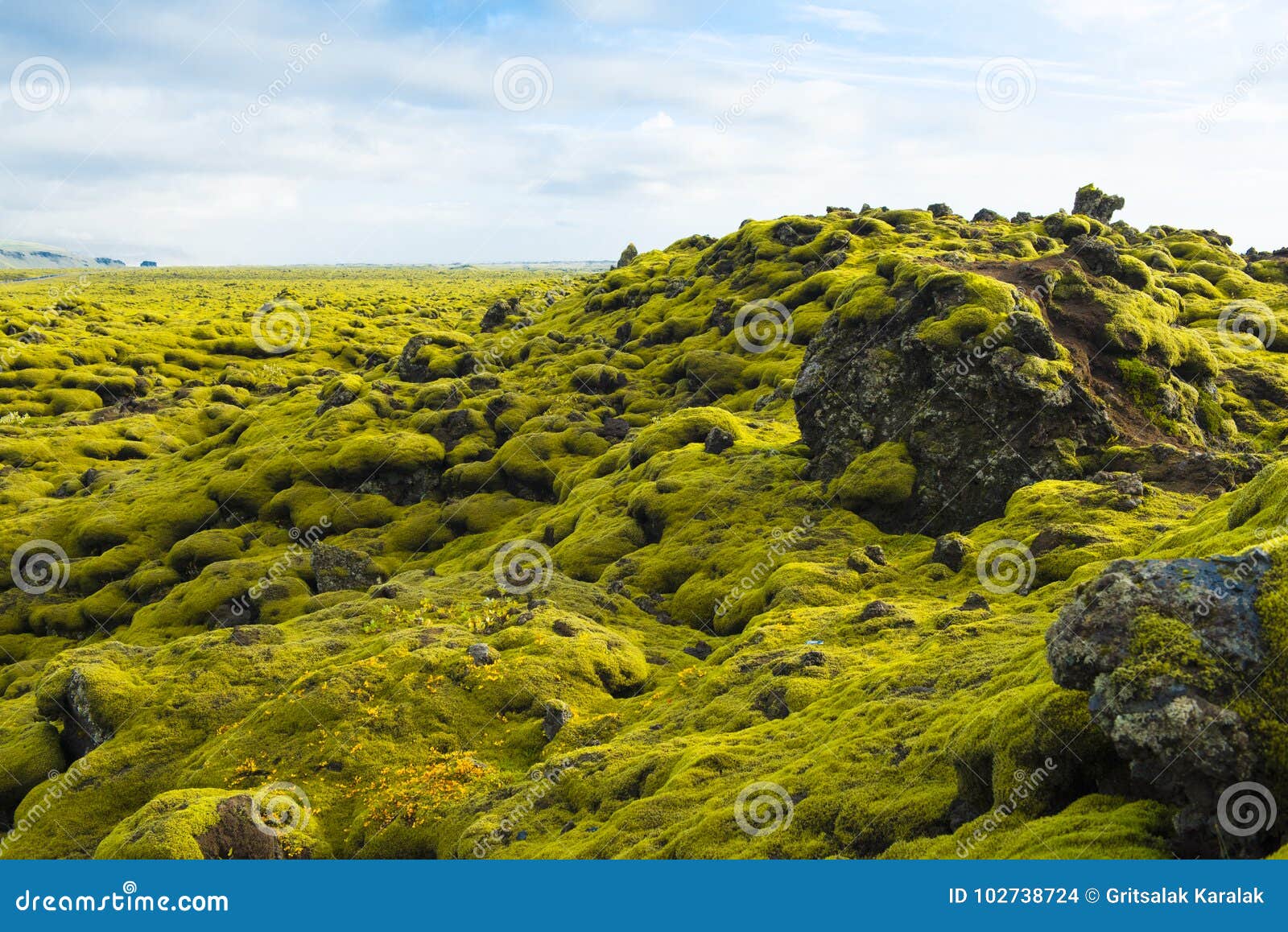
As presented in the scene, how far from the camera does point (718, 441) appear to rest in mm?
43625

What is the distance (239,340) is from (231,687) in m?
111

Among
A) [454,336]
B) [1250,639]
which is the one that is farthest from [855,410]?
[454,336]

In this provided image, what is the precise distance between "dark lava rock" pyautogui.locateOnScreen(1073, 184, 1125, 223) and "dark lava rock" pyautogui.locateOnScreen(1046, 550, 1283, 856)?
96299 mm

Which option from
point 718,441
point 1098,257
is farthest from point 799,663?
point 1098,257

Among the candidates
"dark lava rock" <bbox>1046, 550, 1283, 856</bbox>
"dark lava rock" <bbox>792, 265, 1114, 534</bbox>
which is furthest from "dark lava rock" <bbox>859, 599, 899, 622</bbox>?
"dark lava rock" <bbox>1046, 550, 1283, 856</bbox>

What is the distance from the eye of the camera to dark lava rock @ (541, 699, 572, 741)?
21.6 m

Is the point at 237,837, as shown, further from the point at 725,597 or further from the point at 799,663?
the point at 725,597

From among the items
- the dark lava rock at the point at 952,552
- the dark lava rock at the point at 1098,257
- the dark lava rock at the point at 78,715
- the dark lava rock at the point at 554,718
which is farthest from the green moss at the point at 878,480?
the dark lava rock at the point at 78,715

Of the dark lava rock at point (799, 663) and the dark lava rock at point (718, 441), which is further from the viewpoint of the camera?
the dark lava rock at point (718, 441)

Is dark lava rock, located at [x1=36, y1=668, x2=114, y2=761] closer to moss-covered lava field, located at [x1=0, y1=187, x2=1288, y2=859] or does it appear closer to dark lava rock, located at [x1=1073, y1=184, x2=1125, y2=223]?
moss-covered lava field, located at [x1=0, y1=187, x2=1288, y2=859]

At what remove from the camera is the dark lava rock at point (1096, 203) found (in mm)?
90875

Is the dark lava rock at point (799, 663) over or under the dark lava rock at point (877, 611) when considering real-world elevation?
under

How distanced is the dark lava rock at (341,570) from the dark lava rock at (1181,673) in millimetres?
35754

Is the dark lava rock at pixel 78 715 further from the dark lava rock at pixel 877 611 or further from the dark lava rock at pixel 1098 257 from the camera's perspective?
the dark lava rock at pixel 1098 257
